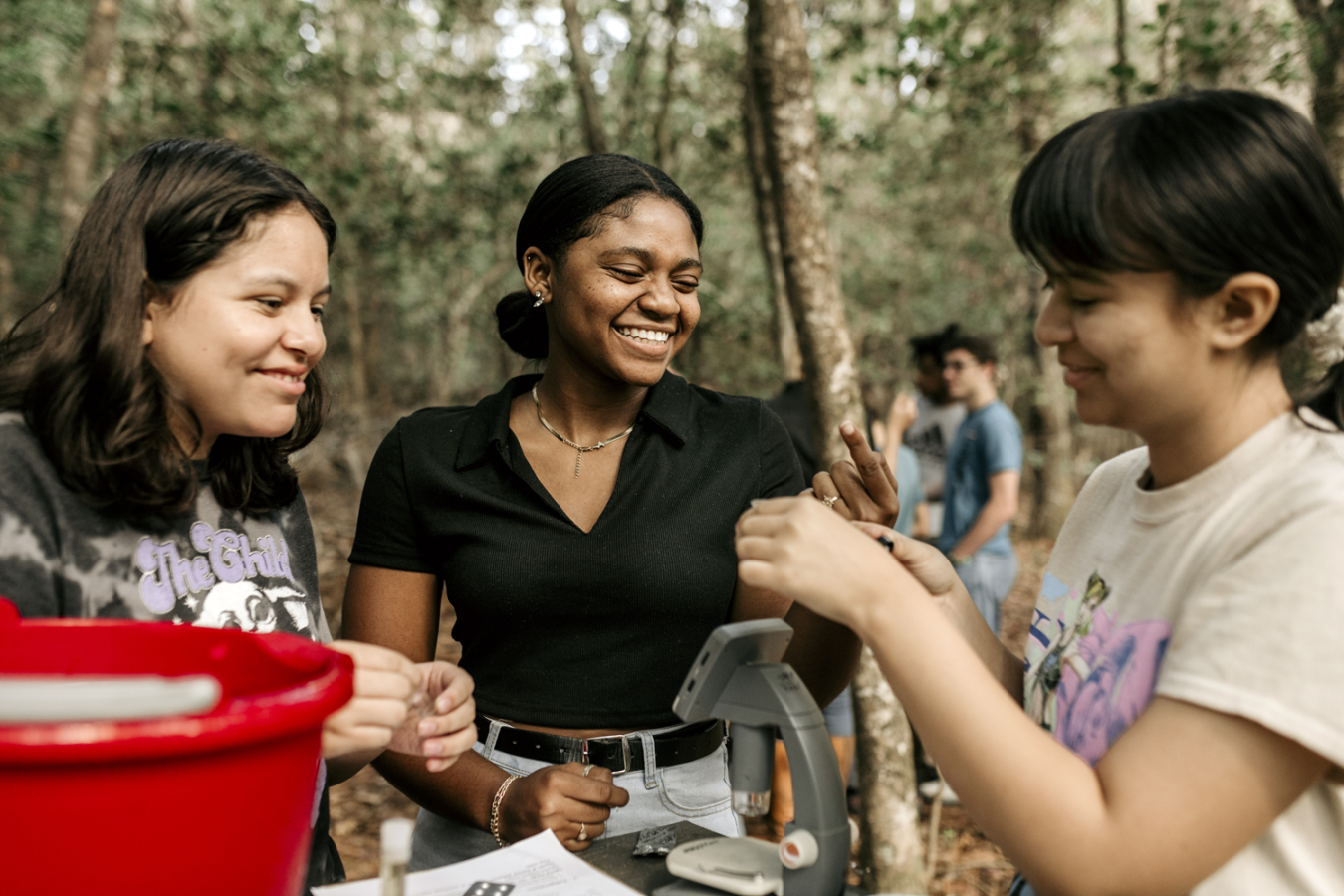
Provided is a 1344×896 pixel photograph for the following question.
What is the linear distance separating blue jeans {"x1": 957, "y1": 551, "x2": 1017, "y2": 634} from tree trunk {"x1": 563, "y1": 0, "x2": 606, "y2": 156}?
4.58 meters

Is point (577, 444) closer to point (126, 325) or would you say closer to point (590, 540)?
point (590, 540)

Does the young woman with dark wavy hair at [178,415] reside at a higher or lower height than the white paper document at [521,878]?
higher

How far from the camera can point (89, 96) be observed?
5.91 metres

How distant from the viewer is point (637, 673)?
1929mm

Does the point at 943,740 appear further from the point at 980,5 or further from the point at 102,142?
the point at 102,142

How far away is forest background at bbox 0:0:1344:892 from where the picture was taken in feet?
20.2

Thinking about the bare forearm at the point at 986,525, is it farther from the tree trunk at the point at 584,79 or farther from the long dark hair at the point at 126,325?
the tree trunk at the point at 584,79

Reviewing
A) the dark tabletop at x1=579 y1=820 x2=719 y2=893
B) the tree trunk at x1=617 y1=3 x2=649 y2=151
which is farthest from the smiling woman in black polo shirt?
the tree trunk at x1=617 y1=3 x2=649 y2=151

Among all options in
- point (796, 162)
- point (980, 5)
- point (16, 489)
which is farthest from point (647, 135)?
point (16, 489)

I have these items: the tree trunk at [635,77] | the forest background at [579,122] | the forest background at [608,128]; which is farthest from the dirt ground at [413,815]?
the tree trunk at [635,77]

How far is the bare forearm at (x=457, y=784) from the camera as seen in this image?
5.90 feet

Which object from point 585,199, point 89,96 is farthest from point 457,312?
point 585,199

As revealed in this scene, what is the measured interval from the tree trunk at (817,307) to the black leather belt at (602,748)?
154 centimetres

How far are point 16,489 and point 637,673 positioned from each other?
3.64 ft
